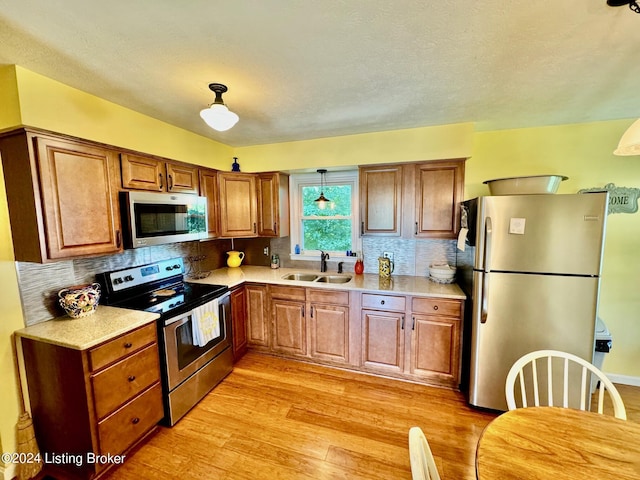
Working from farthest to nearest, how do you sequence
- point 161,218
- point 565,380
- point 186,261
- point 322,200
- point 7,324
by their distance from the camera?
point 322,200 < point 186,261 < point 161,218 < point 7,324 < point 565,380

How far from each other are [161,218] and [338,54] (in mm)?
1851

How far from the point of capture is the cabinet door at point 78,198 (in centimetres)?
164

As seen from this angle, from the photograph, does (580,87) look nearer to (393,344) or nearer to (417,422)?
(393,344)

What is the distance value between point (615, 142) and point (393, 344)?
9.05 feet

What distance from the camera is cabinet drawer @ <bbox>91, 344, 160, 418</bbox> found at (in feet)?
5.25

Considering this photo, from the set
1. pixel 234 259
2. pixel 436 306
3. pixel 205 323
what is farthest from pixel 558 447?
pixel 234 259

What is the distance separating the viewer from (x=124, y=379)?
173 centimetres

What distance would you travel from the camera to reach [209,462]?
1.77 meters

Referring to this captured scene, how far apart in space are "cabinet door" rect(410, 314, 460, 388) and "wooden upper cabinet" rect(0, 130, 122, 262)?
2.68 m

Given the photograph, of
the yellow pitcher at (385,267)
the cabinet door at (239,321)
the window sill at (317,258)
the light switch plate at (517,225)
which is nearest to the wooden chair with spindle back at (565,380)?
the light switch plate at (517,225)

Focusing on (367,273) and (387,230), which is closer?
(387,230)

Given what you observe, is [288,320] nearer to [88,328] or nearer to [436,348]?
[436,348]

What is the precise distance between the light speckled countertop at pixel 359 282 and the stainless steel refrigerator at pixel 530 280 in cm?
35

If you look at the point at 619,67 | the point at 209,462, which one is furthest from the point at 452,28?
the point at 209,462
